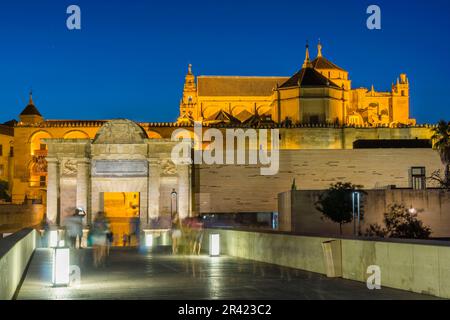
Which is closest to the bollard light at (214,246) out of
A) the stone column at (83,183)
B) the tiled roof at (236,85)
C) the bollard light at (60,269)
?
the bollard light at (60,269)

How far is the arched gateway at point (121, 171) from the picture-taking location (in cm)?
4054

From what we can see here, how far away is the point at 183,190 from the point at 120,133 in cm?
458

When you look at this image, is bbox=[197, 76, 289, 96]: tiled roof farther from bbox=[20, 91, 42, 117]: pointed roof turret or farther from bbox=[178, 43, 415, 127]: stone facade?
bbox=[20, 91, 42, 117]: pointed roof turret

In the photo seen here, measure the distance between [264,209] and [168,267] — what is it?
121ft

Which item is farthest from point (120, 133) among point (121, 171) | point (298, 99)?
point (298, 99)

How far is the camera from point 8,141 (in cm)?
9556

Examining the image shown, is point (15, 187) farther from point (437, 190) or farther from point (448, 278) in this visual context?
point (448, 278)

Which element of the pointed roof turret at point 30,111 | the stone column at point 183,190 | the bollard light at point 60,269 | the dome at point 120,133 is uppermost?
the pointed roof turret at point 30,111

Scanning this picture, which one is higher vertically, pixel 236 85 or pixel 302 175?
pixel 236 85

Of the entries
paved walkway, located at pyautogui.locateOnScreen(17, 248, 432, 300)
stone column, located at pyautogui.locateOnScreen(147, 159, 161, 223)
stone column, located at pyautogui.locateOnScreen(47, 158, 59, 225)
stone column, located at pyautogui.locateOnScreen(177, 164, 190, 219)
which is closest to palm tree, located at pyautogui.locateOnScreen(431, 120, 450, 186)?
stone column, located at pyautogui.locateOnScreen(177, 164, 190, 219)

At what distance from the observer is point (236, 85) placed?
3789 inches

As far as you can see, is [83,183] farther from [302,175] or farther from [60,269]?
[60,269]

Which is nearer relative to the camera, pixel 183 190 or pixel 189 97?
pixel 183 190

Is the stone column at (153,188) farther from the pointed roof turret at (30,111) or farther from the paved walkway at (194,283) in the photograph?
the pointed roof turret at (30,111)
